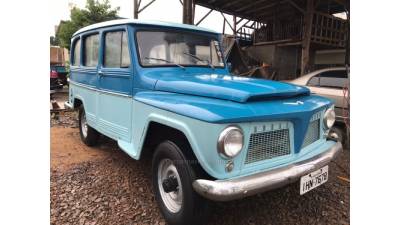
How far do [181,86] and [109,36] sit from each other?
5.13 feet

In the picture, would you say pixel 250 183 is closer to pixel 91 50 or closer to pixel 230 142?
pixel 230 142

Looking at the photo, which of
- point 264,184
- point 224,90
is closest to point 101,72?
point 224,90

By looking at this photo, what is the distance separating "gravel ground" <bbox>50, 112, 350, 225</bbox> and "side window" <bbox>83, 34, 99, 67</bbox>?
57.7 inches

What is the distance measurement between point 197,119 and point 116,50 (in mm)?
1920

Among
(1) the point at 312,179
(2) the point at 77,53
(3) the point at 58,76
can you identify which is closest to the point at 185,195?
(1) the point at 312,179

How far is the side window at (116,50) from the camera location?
3.35m

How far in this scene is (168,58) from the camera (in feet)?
11.1

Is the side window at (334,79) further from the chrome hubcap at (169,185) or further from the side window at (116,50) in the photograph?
the chrome hubcap at (169,185)

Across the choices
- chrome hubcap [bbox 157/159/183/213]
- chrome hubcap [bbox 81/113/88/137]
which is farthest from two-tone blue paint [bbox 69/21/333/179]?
chrome hubcap [bbox 81/113/88/137]

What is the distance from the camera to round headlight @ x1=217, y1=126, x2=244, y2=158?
2.03 metres

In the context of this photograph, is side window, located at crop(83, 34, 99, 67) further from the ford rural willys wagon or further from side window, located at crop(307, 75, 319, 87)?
side window, located at crop(307, 75, 319, 87)

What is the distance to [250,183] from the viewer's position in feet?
6.79

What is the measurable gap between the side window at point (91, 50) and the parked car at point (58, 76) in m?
8.08

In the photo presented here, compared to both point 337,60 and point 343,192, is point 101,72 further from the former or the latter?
point 337,60
